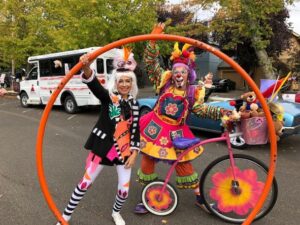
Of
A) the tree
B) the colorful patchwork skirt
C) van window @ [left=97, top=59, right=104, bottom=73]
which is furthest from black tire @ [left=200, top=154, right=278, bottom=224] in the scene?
the tree

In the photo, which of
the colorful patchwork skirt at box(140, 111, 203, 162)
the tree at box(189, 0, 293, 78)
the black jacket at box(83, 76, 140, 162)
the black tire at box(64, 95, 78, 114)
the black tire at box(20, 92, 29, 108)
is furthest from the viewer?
the black tire at box(20, 92, 29, 108)

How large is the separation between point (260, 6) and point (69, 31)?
8.49 m

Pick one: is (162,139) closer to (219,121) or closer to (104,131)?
(104,131)

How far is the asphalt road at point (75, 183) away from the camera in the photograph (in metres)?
3.96

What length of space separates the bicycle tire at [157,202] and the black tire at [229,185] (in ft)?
1.16

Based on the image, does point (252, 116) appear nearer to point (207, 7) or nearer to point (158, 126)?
point (158, 126)

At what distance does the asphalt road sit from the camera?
13.0 ft

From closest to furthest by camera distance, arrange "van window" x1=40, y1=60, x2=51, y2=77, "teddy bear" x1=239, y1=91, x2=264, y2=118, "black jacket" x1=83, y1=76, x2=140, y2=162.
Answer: "black jacket" x1=83, y1=76, x2=140, y2=162
"teddy bear" x1=239, y1=91, x2=264, y2=118
"van window" x1=40, y1=60, x2=51, y2=77

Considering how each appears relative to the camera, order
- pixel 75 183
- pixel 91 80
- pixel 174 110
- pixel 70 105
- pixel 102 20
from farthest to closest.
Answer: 1. pixel 102 20
2. pixel 70 105
3. pixel 75 183
4. pixel 174 110
5. pixel 91 80

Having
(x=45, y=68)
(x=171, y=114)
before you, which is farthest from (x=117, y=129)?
(x=45, y=68)

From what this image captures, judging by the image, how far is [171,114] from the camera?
3836 mm

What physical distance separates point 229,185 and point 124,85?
65.3 inches

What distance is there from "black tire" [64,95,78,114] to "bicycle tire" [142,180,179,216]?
914 cm

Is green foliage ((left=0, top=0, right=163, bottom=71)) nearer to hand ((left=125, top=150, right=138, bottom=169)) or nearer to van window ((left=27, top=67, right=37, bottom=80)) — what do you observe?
van window ((left=27, top=67, right=37, bottom=80))
